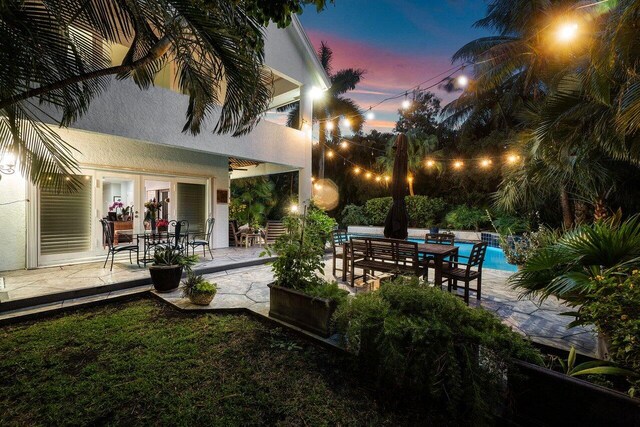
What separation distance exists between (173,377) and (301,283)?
5.47 feet

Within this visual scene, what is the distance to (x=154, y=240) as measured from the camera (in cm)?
612

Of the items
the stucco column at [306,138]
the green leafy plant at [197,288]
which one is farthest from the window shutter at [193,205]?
the green leafy plant at [197,288]

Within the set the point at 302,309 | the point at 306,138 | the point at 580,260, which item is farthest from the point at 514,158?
the point at 302,309

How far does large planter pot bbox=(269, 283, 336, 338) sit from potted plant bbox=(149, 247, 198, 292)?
75.0 inches

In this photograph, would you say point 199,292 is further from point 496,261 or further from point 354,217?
point 354,217

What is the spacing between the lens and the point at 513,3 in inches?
490

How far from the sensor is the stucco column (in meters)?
9.05

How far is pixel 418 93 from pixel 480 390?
9570mm

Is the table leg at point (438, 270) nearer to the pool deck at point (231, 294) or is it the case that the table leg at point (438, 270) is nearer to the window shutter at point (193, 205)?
the pool deck at point (231, 294)

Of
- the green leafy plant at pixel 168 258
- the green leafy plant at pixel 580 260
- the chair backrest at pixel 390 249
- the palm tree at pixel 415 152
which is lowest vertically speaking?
the green leafy plant at pixel 168 258

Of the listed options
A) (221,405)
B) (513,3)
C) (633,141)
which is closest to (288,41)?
(633,141)

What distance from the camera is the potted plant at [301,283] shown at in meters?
3.22

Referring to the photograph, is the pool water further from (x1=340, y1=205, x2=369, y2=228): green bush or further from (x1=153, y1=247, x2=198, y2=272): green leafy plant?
(x1=340, y1=205, x2=369, y2=228): green bush

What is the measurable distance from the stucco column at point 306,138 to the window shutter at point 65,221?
5.84 m
